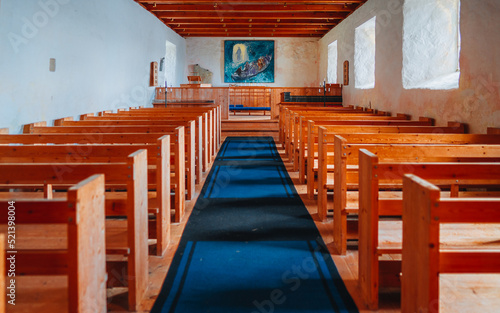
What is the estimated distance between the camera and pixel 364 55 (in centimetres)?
1060

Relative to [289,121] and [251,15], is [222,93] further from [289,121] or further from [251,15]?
[289,121]

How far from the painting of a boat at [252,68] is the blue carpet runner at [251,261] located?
41.5ft

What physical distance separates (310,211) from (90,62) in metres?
4.97

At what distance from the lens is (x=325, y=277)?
9.02ft

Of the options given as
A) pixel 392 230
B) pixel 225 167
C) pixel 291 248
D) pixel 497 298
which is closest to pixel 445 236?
pixel 392 230

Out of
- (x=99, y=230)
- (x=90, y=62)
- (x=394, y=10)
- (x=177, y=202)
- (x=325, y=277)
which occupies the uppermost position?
(x=394, y=10)

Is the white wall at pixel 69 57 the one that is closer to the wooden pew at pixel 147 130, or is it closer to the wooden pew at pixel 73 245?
the wooden pew at pixel 147 130

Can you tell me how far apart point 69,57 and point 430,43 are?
5.56 metres

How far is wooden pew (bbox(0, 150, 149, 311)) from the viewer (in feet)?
7.05

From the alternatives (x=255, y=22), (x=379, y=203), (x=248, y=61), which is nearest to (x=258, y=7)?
(x=255, y=22)

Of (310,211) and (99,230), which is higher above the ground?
(99,230)

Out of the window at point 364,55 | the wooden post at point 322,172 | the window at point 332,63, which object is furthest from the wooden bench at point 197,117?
the window at point 332,63

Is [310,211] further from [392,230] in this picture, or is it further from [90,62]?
[90,62]

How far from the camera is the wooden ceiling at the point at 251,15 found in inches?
403
